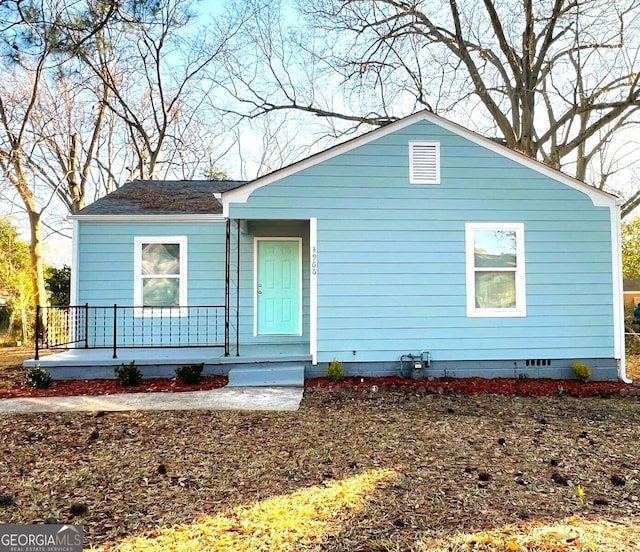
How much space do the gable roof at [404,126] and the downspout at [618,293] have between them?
0.30 meters

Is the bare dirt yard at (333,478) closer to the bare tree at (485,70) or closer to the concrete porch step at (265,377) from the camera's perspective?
the concrete porch step at (265,377)

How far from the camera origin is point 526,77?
1220cm

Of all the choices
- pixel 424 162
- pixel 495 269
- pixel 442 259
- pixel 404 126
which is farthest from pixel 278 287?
pixel 495 269

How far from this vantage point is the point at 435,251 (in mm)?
7070

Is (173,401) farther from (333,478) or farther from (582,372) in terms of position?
(582,372)

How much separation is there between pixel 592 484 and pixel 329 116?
13181 mm

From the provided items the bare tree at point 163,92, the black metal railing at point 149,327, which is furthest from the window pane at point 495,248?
the bare tree at point 163,92

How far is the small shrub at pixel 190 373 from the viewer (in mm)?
6672

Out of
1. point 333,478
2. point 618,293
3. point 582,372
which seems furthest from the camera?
point 618,293

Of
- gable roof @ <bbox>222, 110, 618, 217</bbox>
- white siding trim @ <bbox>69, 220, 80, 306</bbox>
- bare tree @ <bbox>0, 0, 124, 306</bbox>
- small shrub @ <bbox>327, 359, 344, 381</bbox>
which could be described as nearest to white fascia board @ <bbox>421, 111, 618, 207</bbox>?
gable roof @ <bbox>222, 110, 618, 217</bbox>

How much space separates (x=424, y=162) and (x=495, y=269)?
6.90 ft

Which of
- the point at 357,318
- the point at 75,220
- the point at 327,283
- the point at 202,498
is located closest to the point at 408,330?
the point at 357,318

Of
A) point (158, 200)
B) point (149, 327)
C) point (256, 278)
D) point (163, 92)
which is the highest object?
point (163, 92)

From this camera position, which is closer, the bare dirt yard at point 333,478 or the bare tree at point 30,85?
the bare dirt yard at point 333,478
